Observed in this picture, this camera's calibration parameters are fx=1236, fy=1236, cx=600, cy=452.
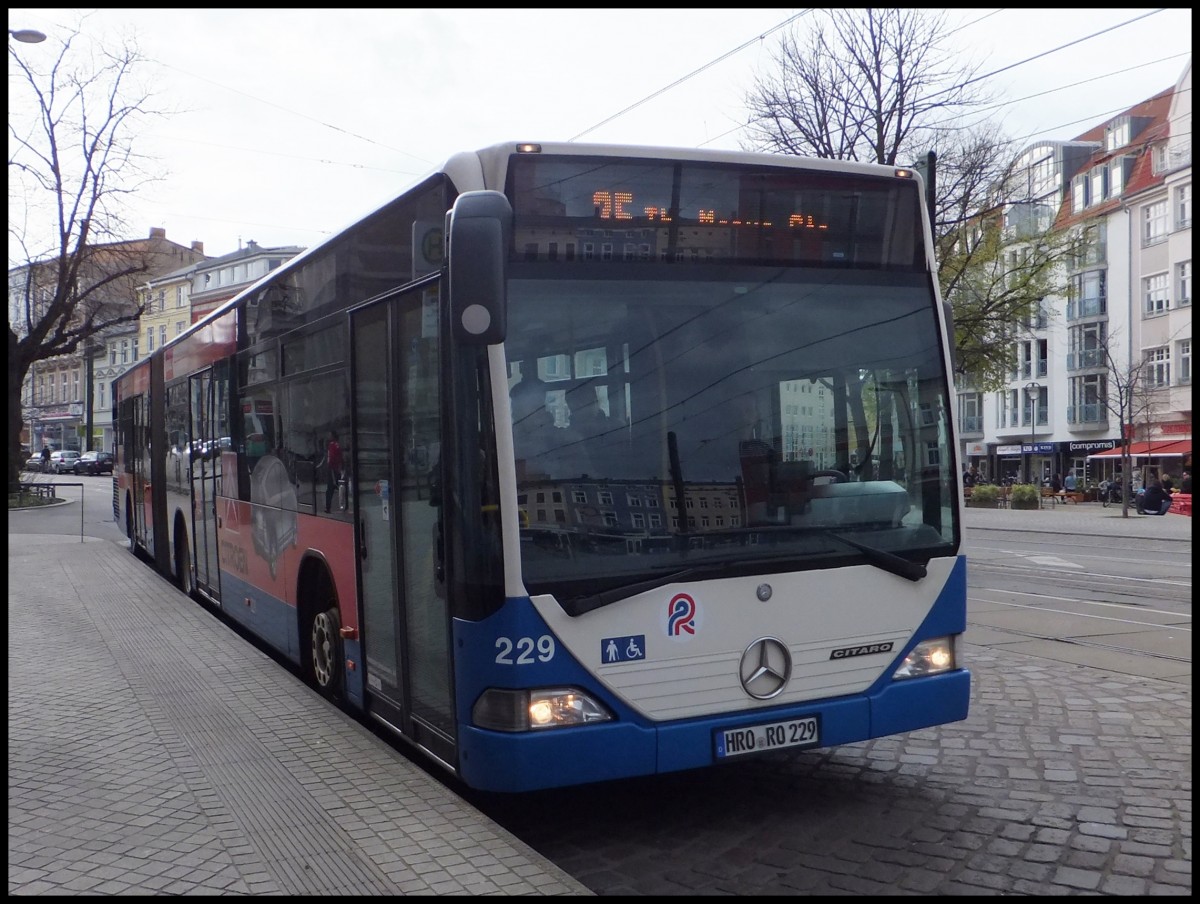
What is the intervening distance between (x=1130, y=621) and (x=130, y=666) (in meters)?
8.94

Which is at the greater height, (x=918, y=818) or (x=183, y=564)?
(x=183, y=564)

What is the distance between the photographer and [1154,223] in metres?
55.5

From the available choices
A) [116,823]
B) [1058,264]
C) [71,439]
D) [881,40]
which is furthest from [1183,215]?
[71,439]

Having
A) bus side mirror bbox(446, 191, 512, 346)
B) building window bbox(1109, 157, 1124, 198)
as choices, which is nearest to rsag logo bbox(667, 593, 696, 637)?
bus side mirror bbox(446, 191, 512, 346)

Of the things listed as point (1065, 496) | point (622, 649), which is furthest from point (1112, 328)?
point (622, 649)

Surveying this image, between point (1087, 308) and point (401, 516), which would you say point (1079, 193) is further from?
point (401, 516)

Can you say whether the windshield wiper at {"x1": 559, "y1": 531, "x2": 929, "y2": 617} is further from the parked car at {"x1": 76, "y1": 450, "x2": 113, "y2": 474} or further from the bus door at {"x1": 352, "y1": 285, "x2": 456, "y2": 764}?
the parked car at {"x1": 76, "y1": 450, "x2": 113, "y2": 474}

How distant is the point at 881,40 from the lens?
1171 inches

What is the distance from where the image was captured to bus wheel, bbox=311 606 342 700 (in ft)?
24.3

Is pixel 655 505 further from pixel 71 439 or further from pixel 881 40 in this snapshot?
pixel 71 439

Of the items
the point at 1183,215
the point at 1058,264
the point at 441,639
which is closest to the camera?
the point at 441,639

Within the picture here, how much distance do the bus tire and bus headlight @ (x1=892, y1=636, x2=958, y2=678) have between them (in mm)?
3233

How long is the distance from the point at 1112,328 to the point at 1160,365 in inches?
212

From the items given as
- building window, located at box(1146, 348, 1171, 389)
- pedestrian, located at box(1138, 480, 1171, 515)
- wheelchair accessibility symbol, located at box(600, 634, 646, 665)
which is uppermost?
building window, located at box(1146, 348, 1171, 389)
